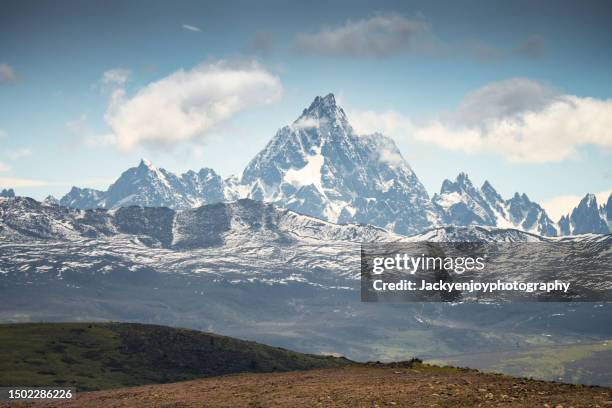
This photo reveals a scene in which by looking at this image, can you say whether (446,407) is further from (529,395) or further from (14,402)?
(14,402)

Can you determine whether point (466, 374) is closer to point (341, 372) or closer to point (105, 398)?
point (341, 372)

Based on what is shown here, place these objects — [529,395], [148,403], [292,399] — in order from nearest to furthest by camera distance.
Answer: [529,395] → [292,399] → [148,403]

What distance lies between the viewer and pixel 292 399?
61.8 metres

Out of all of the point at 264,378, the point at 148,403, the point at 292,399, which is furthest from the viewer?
the point at 264,378

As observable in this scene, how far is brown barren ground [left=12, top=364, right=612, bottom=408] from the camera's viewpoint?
55719 millimetres

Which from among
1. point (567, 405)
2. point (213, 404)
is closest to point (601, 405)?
point (567, 405)

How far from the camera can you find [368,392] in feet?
203

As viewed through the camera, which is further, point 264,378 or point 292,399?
point 264,378

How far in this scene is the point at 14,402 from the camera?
71.9m

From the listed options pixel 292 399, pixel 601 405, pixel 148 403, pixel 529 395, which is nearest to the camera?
pixel 601 405

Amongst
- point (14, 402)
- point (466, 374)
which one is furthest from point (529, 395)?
point (14, 402)

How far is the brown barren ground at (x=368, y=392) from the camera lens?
2194 inches

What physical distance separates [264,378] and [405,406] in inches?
1007

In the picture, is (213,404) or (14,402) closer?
(213,404)
